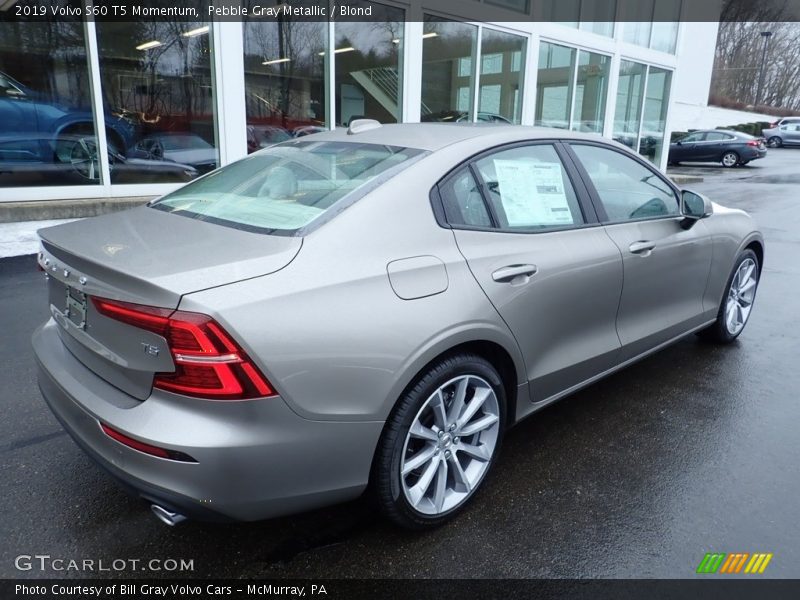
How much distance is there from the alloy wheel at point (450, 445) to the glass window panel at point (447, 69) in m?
9.81

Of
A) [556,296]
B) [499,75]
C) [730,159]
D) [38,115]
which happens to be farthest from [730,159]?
[556,296]

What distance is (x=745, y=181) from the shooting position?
1797cm

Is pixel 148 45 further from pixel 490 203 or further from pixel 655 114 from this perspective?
pixel 655 114

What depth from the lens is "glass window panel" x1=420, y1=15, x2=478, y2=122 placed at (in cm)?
1115

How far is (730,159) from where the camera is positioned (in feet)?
77.8

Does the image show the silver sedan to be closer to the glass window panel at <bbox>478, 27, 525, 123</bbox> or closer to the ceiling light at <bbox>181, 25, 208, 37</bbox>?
the ceiling light at <bbox>181, 25, 208, 37</bbox>

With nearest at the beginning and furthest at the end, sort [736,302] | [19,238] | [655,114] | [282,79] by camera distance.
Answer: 1. [736,302]
2. [19,238]
3. [282,79]
4. [655,114]

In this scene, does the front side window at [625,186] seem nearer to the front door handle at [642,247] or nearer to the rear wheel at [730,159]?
the front door handle at [642,247]

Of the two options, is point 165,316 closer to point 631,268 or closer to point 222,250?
point 222,250

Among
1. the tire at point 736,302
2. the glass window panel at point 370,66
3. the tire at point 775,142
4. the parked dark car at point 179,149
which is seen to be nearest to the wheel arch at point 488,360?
the tire at point 736,302

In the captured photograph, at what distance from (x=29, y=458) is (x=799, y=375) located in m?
4.59

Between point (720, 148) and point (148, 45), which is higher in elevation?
point (148, 45)

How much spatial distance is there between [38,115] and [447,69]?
7148 millimetres

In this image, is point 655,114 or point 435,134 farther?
point 655,114
